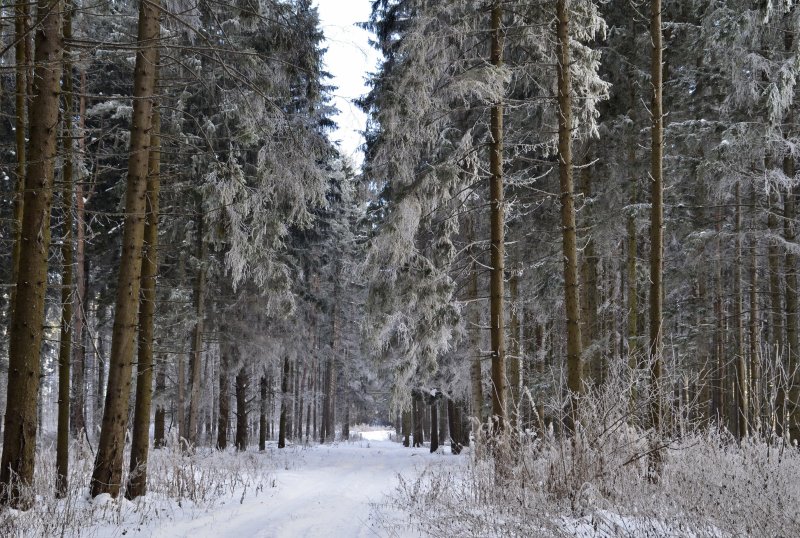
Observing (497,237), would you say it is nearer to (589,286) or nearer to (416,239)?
(416,239)

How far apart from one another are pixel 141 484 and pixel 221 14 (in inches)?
350

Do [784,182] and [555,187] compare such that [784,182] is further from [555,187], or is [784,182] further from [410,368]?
[410,368]

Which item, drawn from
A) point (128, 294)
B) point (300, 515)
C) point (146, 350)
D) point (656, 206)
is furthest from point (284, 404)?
point (656, 206)

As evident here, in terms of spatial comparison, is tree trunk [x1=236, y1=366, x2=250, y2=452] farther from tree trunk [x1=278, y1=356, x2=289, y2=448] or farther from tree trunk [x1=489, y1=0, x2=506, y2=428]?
tree trunk [x1=489, y1=0, x2=506, y2=428]

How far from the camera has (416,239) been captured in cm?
1241

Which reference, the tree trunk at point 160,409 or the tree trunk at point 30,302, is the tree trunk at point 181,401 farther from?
the tree trunk at point 30,302

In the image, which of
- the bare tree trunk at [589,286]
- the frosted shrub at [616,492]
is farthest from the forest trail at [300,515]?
the bare tree trunk at [589,286]

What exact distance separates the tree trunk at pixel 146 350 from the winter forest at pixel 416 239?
0.05 metres

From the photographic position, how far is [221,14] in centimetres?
1102

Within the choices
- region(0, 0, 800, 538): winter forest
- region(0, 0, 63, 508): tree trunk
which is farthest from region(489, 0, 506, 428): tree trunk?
region(0, 0, 63, 508): tree trunk

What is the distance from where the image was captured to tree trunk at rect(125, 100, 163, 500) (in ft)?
23.9

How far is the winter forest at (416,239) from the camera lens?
5551 mm

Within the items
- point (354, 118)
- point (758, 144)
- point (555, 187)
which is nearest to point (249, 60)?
point (354, 118)

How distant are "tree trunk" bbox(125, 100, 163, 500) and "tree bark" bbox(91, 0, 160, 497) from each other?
255 millimetres
